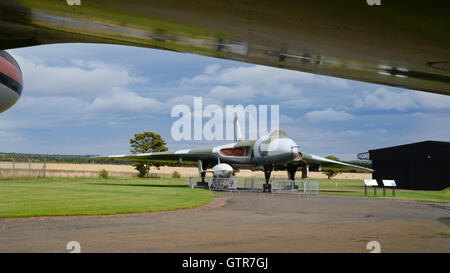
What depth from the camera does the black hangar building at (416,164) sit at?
45750 mm

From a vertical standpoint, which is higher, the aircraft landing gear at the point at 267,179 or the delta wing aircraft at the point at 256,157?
the delta wing aircraft at the point at 256,157

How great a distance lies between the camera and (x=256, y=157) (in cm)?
2720

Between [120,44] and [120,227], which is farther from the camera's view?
[120,227]

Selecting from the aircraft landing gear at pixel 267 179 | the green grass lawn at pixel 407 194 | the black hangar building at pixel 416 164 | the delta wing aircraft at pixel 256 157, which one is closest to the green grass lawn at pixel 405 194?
the green grass lawn at pixel 407 194

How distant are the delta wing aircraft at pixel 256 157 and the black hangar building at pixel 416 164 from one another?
750 inches

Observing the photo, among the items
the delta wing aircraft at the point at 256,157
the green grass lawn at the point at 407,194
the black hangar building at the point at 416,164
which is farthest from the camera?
the black hangar building at the point at 416,164

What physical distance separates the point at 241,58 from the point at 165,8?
59.5 inches

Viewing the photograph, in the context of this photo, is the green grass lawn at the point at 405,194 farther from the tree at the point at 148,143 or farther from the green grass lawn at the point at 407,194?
the tree at the point at 148,143

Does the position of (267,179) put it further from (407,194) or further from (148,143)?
(148,143)

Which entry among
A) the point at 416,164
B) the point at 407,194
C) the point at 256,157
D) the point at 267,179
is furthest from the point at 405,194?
the point at 416,164

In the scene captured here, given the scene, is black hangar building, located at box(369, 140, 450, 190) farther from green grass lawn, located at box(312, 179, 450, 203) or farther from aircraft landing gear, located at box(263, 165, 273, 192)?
aircraft landing gear, located at box(263, 165, 273, 192)

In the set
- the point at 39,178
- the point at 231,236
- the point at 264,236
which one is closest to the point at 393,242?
the point at 264,236

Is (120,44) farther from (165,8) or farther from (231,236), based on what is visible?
(231,236)

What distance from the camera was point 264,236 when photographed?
746 cm
